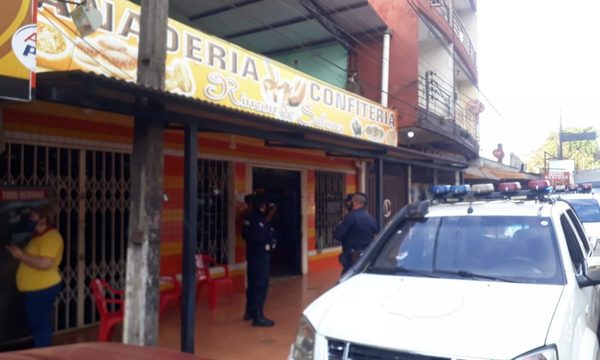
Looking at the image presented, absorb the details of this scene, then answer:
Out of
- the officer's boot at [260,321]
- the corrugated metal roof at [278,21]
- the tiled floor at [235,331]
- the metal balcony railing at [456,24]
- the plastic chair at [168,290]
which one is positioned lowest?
the tiled floor at [235,331]

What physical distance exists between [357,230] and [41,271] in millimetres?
3677

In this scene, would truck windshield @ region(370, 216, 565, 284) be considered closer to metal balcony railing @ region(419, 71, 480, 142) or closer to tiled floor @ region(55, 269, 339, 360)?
tiled floor @ region(55, 269, 339, 360)

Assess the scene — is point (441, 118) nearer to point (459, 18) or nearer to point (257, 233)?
point (459, 18)

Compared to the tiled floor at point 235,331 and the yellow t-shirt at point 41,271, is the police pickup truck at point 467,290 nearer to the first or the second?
the tiled floor at point 235,331

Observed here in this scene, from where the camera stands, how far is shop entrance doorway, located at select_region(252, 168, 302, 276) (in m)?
10.4

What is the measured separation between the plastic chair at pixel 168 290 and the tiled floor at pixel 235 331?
33 cm

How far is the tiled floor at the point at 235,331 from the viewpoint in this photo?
5453 millimetres

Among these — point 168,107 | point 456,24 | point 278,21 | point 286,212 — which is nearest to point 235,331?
point 168,107

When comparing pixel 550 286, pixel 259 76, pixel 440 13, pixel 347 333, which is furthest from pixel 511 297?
pixel 440 13

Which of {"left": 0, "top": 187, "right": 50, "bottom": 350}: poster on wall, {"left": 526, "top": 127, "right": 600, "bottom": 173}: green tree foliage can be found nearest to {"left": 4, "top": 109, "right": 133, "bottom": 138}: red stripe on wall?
{"left": 0, "top": 187, "right": 50, "bottom": 350}: poster on wall

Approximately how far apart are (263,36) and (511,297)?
1047 centimetres

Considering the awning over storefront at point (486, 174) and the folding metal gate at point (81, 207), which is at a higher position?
the awning over storefront at point (486, 174)

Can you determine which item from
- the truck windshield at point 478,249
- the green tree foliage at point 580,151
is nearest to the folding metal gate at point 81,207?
the truck windshield at point 478,249

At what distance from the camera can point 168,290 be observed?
691cm
